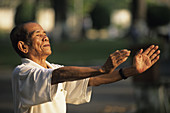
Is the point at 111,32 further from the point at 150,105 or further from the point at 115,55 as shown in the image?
the point at 115,55

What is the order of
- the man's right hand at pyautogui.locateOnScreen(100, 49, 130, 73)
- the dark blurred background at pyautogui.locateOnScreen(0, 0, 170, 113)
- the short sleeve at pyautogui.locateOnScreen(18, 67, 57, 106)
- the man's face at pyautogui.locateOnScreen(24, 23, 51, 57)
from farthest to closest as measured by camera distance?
1. the dark blurred background at pyautogui.locateOnScreen(0, 0, 170, 113)
2. the man's face at pyautogui.locateOnScreen(24, 23, 51, 57)
3. the short sleeve at pyautogui.locateOnScreen(18, 67, 57, 106)
4. the man's right hand at pyautogui.locateOnScreen(100, 49, 130, 73)

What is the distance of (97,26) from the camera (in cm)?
5019

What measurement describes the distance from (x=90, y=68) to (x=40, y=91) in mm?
354

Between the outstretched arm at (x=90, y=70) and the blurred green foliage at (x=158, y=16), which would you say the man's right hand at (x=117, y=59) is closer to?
the outstretched arm at (x=90, y=70)

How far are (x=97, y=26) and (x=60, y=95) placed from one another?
155 ft

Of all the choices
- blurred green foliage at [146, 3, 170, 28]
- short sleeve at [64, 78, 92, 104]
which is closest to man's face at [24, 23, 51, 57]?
short sleeve at [64, 78, 92, 104]

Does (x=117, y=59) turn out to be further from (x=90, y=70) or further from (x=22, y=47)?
(x=22, y=47)

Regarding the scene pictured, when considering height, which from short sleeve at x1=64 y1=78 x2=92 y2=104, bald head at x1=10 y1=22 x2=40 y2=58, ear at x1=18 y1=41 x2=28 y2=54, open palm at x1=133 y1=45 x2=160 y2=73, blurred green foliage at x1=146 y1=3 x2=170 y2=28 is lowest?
blurred green foliage at x1=146 y1=3 x2=170 y2=28

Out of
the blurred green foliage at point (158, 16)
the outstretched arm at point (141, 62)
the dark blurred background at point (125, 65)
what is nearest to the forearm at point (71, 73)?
the outstretched arm at point (141, 62)

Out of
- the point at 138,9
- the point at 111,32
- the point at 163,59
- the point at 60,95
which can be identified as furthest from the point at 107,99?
the point at 111,32

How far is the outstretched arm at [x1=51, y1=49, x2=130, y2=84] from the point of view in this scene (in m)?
2.73

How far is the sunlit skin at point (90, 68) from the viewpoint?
274 centimetres

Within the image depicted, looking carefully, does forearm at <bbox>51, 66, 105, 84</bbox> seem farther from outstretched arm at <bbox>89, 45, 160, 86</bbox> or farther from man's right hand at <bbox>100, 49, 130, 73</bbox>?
outstretched arm at <bbox>89, 45, 160, 86</bbox>

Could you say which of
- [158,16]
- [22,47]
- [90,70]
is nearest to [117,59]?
[90,70]
